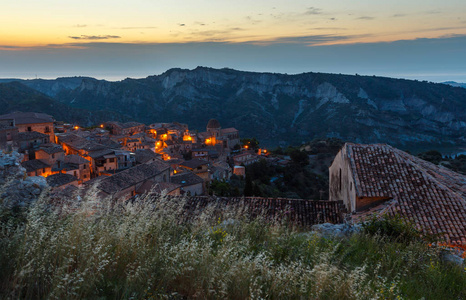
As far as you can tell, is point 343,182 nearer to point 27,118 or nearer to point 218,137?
point 27,118

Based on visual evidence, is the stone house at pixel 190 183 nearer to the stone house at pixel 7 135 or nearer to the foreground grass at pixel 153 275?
the stone house at pixel 7 135

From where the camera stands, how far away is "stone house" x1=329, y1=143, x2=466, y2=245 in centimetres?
934

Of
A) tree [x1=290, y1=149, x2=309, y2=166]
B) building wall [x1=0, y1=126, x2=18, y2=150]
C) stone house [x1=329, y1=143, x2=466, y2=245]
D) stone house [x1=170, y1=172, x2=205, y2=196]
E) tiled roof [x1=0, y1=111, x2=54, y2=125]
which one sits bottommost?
tree [x1=290, y1=149, x2=309, y2=166]

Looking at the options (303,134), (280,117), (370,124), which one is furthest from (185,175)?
(280,117)

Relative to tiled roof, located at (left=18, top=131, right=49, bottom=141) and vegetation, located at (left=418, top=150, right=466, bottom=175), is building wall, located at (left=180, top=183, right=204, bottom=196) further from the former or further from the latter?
vegetation, located at (left=418, top=150, right=466, bottom=175)

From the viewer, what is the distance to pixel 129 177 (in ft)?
88.0

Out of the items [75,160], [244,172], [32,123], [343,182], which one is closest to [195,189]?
[75,160]

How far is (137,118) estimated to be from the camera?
463ft

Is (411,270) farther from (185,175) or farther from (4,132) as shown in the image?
(4,132)

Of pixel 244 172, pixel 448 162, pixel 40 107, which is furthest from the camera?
pixel 40 107

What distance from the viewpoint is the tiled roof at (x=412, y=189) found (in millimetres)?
9258

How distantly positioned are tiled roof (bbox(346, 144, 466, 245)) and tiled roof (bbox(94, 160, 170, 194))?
16728 mm

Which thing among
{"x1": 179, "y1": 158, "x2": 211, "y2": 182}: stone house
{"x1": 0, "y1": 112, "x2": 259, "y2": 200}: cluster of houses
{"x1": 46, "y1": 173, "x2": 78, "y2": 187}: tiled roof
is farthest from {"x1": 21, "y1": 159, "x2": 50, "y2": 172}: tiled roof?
{"x1": 179, "y1": 158, "x2": 211, "y2": 182}: stone house

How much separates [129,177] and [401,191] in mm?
21828
